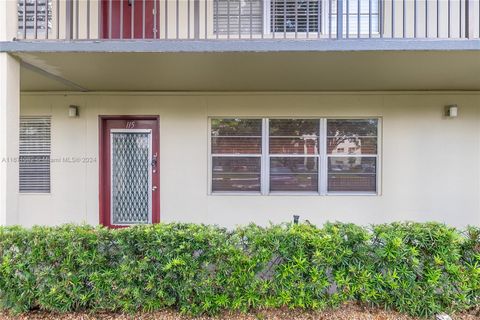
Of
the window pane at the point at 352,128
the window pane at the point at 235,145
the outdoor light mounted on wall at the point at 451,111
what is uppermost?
the outdoor light mounted on wall at the point at 451,111

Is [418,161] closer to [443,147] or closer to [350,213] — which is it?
[443,147]

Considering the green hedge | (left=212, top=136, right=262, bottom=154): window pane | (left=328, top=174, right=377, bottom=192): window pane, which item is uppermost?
(left=212, top=136, right=262, bottom=154): window pane

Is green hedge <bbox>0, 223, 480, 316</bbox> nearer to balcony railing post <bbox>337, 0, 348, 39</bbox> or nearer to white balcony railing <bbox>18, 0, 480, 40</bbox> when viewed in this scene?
balcony railing post <bbox>337, 0, 348, 39</bbox>

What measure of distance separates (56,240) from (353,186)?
476 centimetres

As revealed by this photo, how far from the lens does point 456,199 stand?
5.59 meters

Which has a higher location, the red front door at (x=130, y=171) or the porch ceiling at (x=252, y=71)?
the porch ceiling at (x=252, y=71)

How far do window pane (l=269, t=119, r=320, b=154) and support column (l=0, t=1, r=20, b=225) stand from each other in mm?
3898

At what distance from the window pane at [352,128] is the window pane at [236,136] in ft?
4.42

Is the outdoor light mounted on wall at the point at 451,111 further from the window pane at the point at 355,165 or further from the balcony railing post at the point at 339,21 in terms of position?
the balcony railing post at the point at 339,21

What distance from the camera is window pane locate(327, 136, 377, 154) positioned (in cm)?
570

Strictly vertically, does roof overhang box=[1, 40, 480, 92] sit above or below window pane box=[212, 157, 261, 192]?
above

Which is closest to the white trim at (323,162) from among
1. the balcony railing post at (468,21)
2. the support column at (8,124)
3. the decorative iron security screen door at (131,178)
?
the balcony railing post at (468,21)

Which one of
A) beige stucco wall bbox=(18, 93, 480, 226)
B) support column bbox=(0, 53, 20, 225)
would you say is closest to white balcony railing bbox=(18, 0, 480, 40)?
beige stucco wall bbox=(18, 93, 480, 226)

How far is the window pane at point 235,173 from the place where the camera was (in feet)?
18.8
